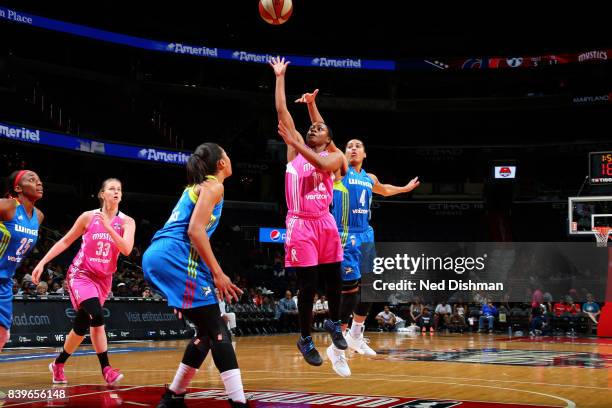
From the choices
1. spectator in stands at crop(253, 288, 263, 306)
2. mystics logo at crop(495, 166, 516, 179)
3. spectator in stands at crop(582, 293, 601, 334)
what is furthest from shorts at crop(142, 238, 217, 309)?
mystics logo at crop(495, 166, 516, 179)

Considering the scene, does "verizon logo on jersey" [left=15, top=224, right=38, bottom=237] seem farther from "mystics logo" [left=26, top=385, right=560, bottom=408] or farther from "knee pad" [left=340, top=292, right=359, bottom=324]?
"knee pad" [left=340, top=292, right=359, bottom=324]

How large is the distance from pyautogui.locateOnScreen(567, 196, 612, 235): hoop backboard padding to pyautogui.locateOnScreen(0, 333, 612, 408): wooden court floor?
9.73 meters

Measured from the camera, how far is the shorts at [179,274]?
4.92 metres

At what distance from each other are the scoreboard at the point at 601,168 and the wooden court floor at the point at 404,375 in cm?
914

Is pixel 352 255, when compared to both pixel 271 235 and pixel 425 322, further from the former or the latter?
pixel 271 235

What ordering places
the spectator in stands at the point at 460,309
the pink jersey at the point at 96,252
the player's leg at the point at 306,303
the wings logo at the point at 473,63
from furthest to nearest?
the wings logo at the point at 473,63
the spectator in stands at the point at 460,309
the pink jersey at the point at 96,252
the player's leg at the point at 306,303

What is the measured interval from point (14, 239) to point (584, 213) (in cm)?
1933

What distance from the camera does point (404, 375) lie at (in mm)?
8297

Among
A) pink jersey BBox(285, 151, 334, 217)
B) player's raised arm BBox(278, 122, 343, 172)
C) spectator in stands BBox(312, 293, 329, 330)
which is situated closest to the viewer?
player's raised arm BBox(278, 122, 343, 172)

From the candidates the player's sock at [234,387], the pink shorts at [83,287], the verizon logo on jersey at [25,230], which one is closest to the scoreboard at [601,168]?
the pink shorts at [83,287]

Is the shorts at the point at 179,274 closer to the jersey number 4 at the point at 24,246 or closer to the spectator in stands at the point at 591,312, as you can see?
the jersey number 4 at the point at 24,246

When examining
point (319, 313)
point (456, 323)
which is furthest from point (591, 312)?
point (319, 313)

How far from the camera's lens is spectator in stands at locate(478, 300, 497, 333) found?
23842 millimetres

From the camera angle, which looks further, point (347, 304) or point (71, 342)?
point (347, 304)
